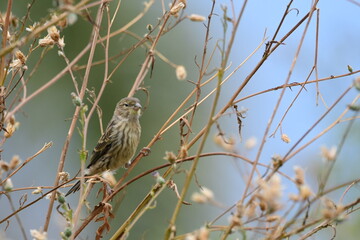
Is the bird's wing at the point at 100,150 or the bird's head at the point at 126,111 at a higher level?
the bird's head at the point at 126,111

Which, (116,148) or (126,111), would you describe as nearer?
(116,148)

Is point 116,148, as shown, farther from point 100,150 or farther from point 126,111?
point 126,111

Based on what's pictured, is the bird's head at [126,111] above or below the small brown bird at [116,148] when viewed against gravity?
above

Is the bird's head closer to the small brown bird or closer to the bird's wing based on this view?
the small brown bird

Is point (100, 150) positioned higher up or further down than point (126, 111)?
further down

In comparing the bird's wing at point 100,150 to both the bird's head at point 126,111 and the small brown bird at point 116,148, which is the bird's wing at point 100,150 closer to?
the small brown bird at point 116,148

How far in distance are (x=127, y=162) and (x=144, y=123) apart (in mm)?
8046

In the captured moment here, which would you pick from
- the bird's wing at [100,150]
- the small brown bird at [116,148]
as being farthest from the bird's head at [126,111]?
the bird's wing at [100,150]

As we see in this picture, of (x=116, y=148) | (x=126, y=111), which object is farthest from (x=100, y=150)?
(x=126, y=111)

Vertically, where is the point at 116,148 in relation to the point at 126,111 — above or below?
below

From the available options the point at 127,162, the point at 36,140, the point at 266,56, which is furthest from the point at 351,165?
the point at 36,140

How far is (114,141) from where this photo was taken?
4.70m

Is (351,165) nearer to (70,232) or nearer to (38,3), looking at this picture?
(70,232)

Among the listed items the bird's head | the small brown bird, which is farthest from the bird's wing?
the bird's head
